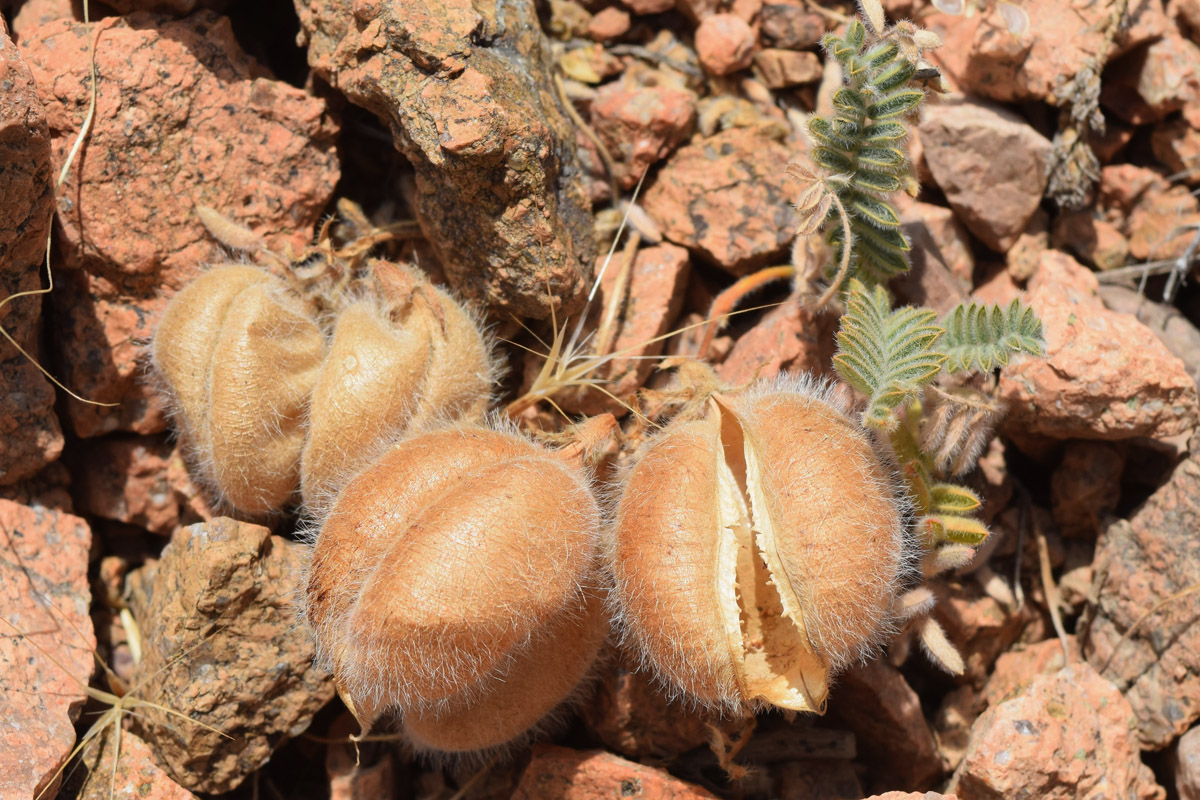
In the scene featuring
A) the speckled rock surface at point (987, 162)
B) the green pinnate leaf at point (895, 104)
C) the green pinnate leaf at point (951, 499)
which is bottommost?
the green pinnate leaf at point (951, 499)

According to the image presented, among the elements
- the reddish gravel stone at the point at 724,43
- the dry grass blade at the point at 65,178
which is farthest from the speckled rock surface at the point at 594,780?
the reddish gravel stone at the point at 724,43

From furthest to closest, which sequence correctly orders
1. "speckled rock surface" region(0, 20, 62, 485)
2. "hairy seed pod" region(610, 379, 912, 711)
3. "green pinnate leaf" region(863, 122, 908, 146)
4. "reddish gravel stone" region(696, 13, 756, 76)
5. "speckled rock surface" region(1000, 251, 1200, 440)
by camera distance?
"reddish gravel stone" region(696, 13, 756, 76), "speckled rock surface" region(1000, 251, 1200, 440), "green pinnate leaf" region(863, 122, 908, 146), "speckled rock surface" region(0, 20, 62, 485), "hairy seed pod" region(610, 379, 912, 711)

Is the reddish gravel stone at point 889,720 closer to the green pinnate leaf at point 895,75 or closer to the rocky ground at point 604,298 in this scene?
the rocky ground at point 604,298

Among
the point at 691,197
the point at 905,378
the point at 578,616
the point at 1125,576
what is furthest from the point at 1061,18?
the point at 578,616

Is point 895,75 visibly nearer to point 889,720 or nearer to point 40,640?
point 889,720

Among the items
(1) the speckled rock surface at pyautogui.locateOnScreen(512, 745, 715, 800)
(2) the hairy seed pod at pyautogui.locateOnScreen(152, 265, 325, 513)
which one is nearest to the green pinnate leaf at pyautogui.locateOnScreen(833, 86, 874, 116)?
(2) the hairy seed pod at pyautogui.locateOnScreen(152, 265, 325, 513)

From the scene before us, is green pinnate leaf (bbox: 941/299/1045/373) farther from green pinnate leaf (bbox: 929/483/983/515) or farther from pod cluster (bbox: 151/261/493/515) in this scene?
pod cluster (bbox: 151/261/493/515)

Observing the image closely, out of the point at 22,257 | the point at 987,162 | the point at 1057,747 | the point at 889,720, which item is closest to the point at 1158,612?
the point at 1057,747
